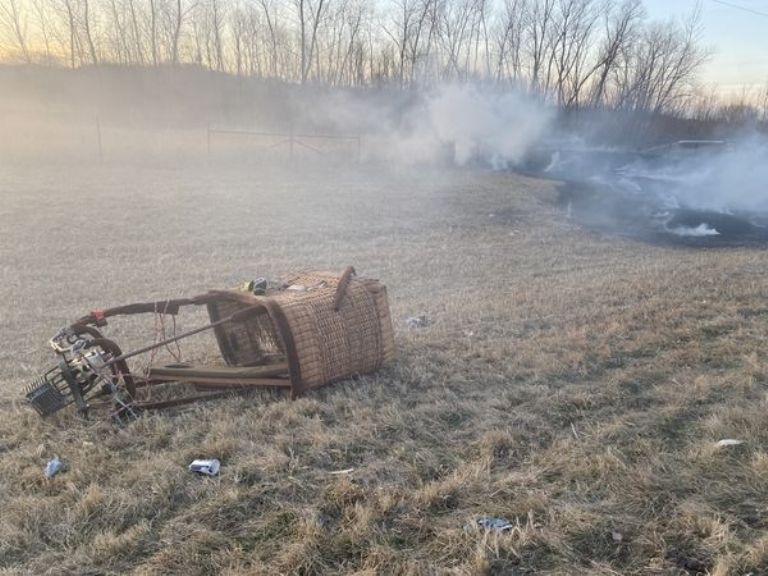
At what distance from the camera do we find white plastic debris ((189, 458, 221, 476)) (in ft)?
10.1

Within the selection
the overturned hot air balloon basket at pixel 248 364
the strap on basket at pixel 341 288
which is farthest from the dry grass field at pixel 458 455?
the strap on basket at pixel 341 288

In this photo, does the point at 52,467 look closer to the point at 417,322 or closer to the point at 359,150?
the point at 417,322

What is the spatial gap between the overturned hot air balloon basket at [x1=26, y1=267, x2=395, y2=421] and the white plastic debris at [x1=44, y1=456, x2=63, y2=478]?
50 cm

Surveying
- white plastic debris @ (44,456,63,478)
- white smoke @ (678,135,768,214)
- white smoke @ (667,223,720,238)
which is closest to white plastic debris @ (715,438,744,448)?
white plastic debris @ (44,456,63,478)

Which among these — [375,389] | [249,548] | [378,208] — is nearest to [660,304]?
[375,389]

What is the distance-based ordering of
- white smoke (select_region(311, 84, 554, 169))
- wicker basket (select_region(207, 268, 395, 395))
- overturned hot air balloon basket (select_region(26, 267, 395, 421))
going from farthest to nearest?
1. white smoke (select_region(311, 84, 554, 169))
2. wicker basket (select_region(207, 268, 395, 395))
3. overturned hot air balloon basket (select_region(26, 267, 395, 421))

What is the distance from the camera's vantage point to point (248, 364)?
4.80 metres

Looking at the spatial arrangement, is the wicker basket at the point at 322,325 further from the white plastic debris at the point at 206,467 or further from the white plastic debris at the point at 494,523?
the white plastic debris at the point at 494,523

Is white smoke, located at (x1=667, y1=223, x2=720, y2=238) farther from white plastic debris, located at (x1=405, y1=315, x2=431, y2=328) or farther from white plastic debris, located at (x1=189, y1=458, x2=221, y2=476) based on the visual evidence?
white plastic debris, located at (x1=189, y1=458, x2=221, y2=476)

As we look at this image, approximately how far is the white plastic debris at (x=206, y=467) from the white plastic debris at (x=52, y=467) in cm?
79

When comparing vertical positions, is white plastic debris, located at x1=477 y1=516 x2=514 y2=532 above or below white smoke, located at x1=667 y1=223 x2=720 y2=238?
above

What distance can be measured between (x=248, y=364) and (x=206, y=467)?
175cm

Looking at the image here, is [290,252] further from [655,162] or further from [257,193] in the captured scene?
[655,162]

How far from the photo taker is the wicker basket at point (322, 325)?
3.84 m
